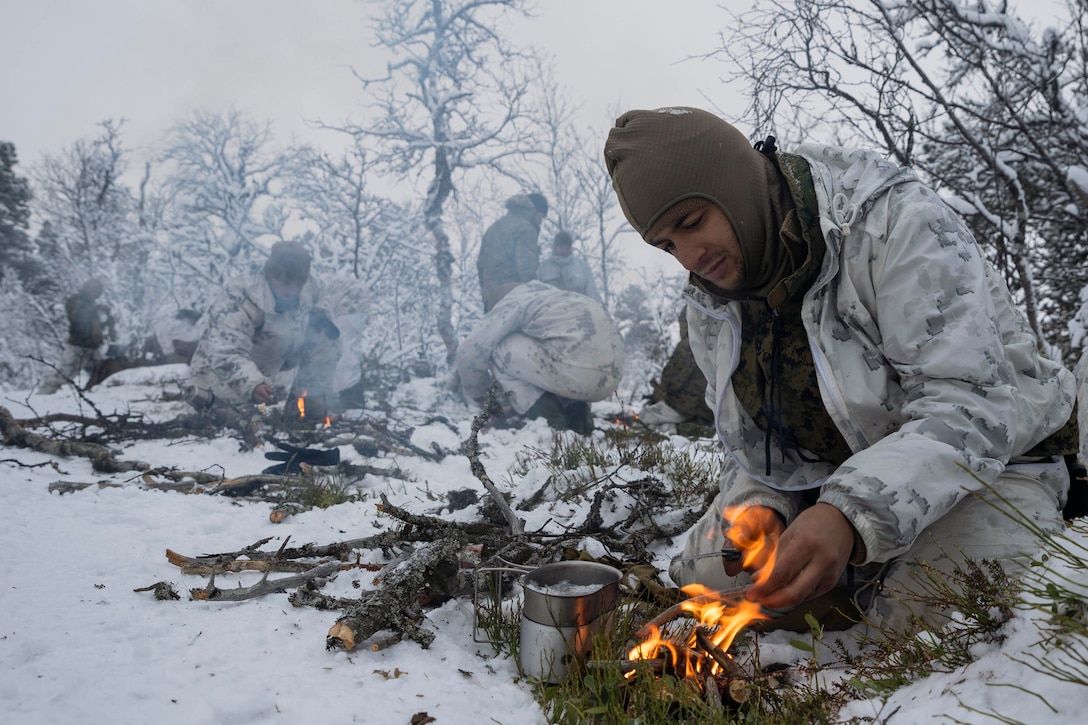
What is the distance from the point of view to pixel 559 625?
162cm

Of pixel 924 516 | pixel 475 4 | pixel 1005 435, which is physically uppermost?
pixel 475 4

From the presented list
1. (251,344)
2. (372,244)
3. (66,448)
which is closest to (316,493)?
(66,448)

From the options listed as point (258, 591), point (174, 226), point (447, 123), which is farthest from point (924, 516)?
point (174, 226)

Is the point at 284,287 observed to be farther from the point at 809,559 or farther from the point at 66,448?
the point at 809,559

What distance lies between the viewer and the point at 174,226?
72.9 ft

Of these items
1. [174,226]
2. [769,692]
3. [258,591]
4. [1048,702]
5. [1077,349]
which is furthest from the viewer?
[174,226]

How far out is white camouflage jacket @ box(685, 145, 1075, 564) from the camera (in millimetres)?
1473

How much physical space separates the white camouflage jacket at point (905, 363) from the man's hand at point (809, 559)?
0.05 meters

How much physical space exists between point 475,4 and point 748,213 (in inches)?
714

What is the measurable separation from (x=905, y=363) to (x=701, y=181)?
850mm

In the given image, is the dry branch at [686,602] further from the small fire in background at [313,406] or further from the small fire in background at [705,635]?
the small fire in background at [313,406]

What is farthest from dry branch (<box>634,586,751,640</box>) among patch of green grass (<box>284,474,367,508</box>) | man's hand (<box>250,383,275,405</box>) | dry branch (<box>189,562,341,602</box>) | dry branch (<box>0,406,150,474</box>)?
man's hand (<box>250,383,275,405</box>)

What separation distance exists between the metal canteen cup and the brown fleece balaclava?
47.4 inches

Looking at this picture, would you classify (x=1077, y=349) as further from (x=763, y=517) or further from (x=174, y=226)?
(x=174, y=226)
